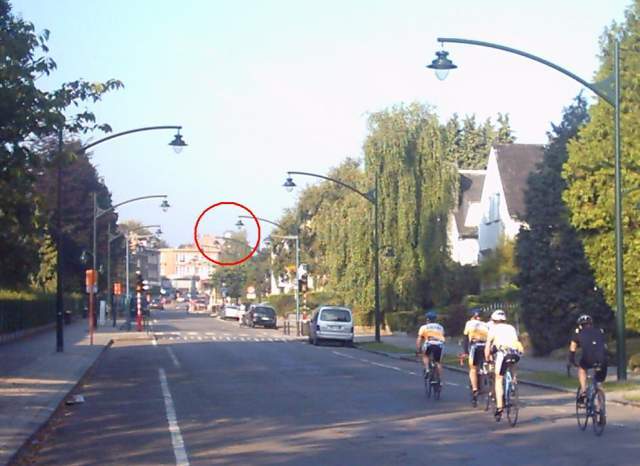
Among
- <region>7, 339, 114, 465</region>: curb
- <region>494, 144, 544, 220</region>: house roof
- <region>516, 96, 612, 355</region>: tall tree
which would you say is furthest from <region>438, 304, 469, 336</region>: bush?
<region>7, 339, 114, 465</region>: curb

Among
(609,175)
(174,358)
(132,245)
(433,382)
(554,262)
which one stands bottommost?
(174,358)

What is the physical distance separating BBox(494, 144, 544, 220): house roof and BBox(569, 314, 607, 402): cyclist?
39494mm

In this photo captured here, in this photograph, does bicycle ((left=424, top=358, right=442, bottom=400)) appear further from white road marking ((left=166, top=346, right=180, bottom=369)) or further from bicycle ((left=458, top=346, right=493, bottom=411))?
white road marking ((left=166, top=346, right=180, bottom=369))

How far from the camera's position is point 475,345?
20016mm

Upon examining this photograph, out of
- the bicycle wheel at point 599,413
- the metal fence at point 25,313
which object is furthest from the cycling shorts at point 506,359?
the metal fence at point 25,313

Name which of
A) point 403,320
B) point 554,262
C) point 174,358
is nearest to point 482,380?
point 554,262

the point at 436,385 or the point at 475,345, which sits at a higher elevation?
the point at 475,345

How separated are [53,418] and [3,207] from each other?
4373mm

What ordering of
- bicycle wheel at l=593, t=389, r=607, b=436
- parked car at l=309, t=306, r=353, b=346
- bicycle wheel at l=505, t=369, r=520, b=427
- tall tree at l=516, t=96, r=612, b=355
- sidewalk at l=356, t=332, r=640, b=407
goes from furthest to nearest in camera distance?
parked car at l=309, t=306, r=353, b=346, tall tree at l=516, t=96, r=612, b=355, sidewalk at l=356, t=332, r=640, b=407, bicycle wheel at l=505, t=369, r=520, b=427, bicycle wheel at l=593, t=389, r=607, b=436

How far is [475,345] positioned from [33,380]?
1121 centimetres

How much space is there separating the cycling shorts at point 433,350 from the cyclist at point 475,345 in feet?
2.47

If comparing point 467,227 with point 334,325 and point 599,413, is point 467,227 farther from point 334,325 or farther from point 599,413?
point 599,413

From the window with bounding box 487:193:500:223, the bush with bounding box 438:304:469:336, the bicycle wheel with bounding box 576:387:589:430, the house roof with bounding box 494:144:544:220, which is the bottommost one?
the bicycle wheel with bounding box 576:387:589:430

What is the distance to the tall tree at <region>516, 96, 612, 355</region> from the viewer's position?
33875mm
